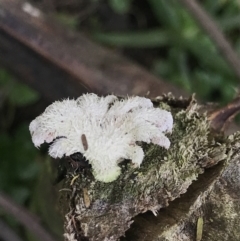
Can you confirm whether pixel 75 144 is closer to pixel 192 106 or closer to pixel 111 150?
pixel 111 150

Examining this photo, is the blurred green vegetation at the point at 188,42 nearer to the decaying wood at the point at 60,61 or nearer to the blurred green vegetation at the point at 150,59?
the blurred green vegetation at the point at 150,59

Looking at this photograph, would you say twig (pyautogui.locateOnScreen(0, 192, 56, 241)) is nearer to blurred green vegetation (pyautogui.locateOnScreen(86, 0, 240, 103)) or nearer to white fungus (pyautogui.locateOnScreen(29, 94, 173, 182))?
white fungus (pyautogui.locateOnScreen(29, 94, 173, 182))

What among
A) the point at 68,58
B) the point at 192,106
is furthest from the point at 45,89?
the point at 192,106

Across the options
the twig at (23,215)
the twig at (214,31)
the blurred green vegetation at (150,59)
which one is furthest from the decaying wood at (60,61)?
the blurred green vegetation at (150,59)

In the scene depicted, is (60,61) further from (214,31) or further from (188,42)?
(188,42)

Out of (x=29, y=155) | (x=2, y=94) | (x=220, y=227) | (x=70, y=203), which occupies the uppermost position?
(x=2, y=94)

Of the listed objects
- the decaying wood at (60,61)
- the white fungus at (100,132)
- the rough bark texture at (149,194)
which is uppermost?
the decaying wood at (60,61)

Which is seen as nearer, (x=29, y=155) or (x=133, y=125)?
(x=133, y=125)

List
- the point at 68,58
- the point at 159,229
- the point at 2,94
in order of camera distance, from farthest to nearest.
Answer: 1. the point at 2,94
2. the point at 68,58
3. the point at 159,229
